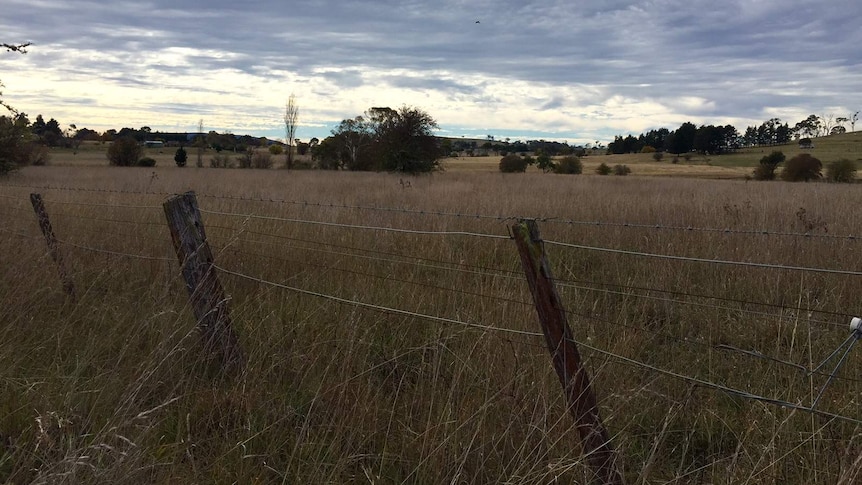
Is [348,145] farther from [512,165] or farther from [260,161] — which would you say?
[512,165]

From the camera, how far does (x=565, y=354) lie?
2.29m

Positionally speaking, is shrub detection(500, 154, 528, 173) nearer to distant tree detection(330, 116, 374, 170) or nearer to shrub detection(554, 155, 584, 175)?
shrub detection(554, 155, 584, 175)

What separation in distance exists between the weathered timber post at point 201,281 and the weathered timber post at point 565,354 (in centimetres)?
204

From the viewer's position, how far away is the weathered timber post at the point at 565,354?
7.18ft

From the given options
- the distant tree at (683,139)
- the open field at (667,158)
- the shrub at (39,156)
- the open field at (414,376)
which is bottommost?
the open field at (414,376)

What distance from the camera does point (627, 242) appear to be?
23.3ft

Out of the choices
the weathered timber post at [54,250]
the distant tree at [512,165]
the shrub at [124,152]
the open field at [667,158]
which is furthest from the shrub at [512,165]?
the weathered timber post at [54,250]

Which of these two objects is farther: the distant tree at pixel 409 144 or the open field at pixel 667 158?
the open field at pixel 667 158

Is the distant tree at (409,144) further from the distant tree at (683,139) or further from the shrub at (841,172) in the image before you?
the distant tree at (683,139)

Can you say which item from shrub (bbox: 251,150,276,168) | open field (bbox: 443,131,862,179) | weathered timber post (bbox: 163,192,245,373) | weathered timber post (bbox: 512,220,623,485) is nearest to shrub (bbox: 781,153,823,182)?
open field (bbox: 443,131,862,179)

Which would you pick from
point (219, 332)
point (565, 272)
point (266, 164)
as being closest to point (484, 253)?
point (565, 272)

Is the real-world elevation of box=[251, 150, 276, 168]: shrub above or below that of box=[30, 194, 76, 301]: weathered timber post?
above

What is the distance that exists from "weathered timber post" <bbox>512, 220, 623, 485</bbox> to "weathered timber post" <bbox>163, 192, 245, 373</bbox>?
6.70ft

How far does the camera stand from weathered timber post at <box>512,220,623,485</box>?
2.19 metres
